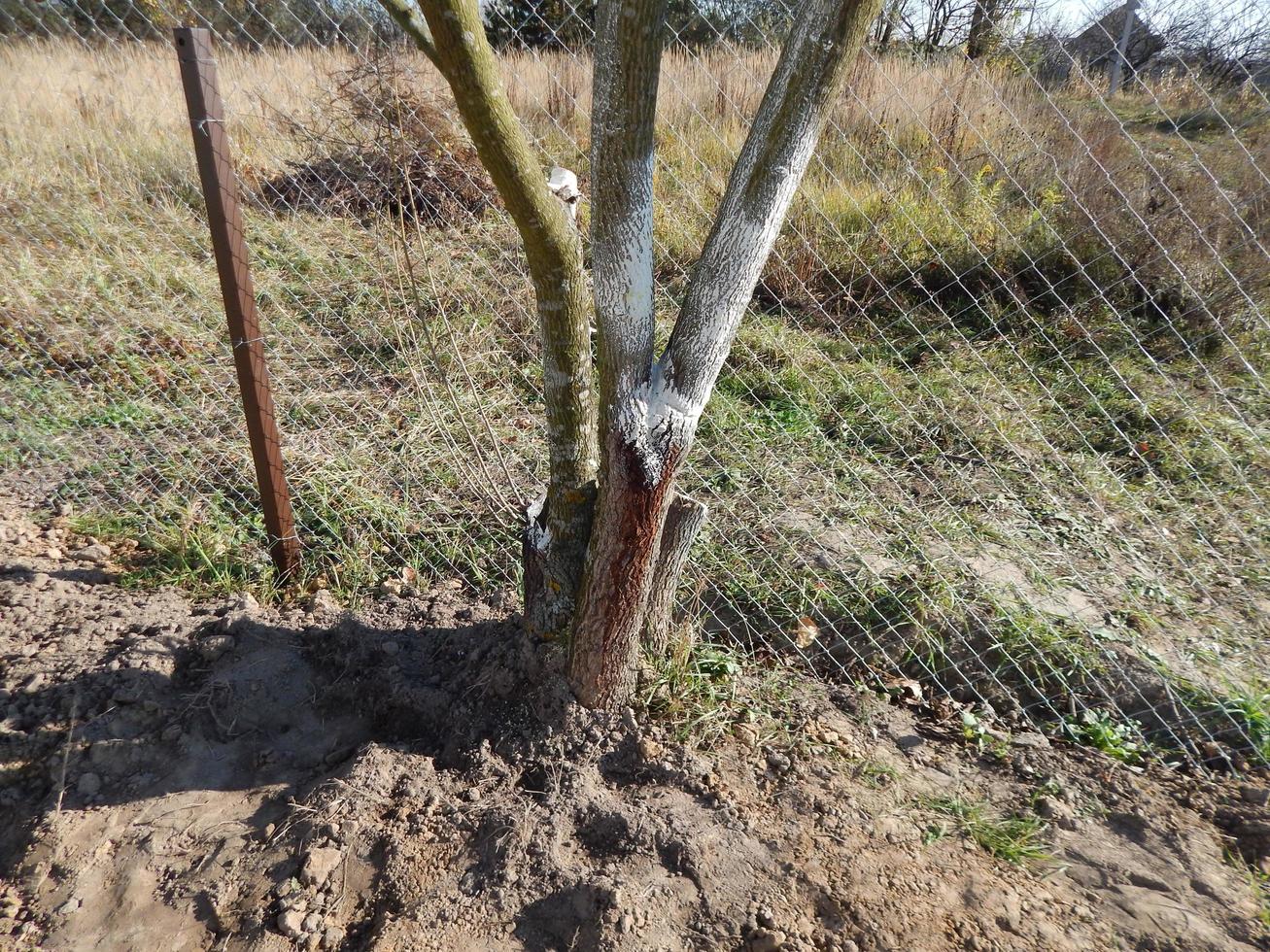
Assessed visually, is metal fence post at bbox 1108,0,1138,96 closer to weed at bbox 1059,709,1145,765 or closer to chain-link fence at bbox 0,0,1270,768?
chain-link fence at bbox 0,0,1270,768

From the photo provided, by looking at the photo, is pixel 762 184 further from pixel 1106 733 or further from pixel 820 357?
pixel 820 357

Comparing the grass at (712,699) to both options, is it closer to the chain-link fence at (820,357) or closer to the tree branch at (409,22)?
the chain-link fence at (820,357)

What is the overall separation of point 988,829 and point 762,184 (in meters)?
1.62

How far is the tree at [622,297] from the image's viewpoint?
1.42 metres

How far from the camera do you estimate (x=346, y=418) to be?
3697mm

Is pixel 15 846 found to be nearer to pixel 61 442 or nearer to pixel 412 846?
pixel 412 846

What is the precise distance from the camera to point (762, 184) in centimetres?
154

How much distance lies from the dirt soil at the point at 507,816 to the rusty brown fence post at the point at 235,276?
0.40 metres

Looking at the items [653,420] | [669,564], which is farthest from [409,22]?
[669,564]

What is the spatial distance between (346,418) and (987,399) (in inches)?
125

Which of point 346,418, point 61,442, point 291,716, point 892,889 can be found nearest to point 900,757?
point 892,889

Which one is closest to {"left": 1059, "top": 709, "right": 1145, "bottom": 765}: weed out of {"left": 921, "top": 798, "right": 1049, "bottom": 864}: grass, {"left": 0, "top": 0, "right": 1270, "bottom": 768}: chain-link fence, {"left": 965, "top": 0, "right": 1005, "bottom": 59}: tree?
{"left": 0, "top": 0, "right": 1270, "bottom": 768}: chain-link fence

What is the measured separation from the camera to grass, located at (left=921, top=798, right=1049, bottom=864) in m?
1.81

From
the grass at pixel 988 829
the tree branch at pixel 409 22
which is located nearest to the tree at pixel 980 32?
the tree branch at pixel 409 22
